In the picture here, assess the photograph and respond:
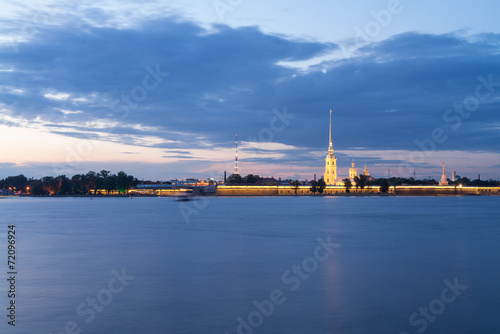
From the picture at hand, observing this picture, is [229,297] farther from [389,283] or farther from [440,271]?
[440,271]

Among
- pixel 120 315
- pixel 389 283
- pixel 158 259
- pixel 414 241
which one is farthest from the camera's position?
pixel 414 241

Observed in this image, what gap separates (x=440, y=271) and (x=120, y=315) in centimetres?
1575

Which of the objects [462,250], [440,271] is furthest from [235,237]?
[440,271]

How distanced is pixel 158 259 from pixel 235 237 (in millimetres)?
14254

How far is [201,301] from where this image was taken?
61.3 feet

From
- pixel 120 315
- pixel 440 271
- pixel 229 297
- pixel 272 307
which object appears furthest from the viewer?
pixel 440 271

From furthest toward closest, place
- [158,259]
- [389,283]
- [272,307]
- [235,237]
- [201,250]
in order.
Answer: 1. [235,237]
2. [201,250]
3. [158,259]
4. [389,283]
5. [272,307]

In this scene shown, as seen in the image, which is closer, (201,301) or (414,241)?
(201,301)

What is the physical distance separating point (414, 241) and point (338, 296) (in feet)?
73.6

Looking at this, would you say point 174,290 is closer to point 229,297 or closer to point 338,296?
point 229,297

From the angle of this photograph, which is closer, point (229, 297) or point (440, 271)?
point (229, 297)

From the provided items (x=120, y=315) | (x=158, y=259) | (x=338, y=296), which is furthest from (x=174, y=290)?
(x=158, y=259)

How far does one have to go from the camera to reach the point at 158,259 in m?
29.7

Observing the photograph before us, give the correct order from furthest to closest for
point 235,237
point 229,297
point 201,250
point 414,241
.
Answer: point 235,237
point 414,241
point 201,250
point 229,297
